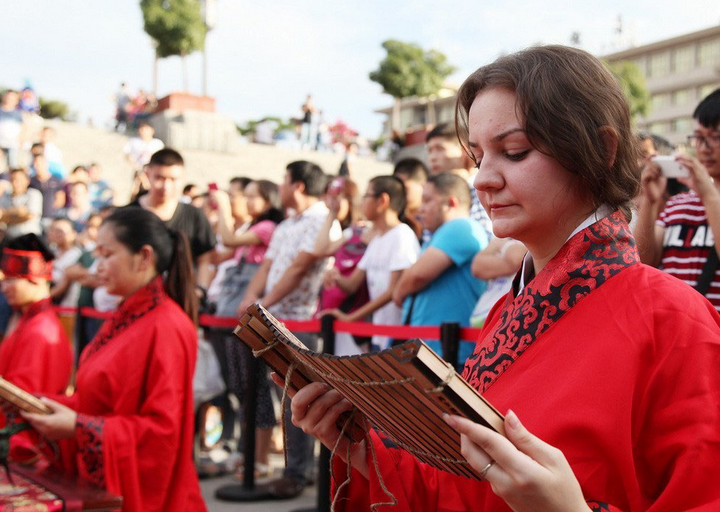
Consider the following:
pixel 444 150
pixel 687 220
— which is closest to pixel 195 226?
pixel 444 150

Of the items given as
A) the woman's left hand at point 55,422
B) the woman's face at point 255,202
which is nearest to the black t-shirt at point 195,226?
the woman's face at point 255,202

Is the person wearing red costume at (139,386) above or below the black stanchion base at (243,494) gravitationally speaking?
above

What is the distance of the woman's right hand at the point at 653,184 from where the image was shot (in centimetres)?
325

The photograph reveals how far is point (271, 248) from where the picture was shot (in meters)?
5.57

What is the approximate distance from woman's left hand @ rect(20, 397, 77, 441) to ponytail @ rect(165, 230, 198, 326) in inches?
31.0

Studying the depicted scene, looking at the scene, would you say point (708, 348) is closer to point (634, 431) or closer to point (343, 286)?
point (634, 431)

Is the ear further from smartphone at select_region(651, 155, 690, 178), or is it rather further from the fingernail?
smartphone at select_region(651, 155, 690, 178)

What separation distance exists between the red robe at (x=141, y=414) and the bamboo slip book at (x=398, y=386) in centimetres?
179

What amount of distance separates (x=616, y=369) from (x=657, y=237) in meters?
2.18

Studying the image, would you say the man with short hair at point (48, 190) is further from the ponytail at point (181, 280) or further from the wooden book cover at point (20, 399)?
the wooden book cover at point (20, 399)

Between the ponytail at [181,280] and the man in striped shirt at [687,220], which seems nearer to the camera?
the man in striped shirt at [687,220]

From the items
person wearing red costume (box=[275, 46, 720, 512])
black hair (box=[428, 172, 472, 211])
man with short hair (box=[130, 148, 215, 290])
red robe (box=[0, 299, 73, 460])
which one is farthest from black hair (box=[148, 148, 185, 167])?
person wearing red costume (box=[275, 46, 720, 512])

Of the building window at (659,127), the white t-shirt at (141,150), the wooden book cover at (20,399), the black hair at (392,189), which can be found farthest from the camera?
the building window at (659,127)

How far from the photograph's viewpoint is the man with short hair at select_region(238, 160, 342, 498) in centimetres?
496
